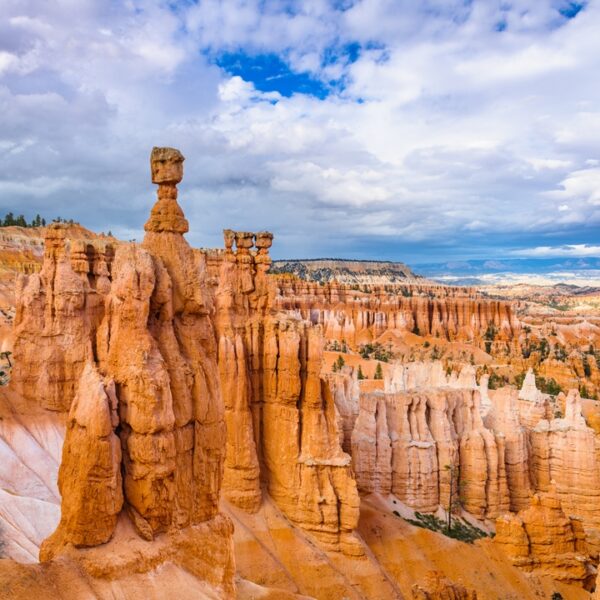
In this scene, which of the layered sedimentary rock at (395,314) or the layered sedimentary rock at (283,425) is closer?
the layered sedimentary rock at (283,425)

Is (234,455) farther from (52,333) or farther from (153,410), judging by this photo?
(153,410)

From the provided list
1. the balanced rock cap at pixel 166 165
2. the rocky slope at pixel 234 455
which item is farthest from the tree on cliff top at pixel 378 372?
the balanced rock cap at pixel 166 165

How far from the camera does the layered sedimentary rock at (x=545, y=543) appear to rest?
2559cm

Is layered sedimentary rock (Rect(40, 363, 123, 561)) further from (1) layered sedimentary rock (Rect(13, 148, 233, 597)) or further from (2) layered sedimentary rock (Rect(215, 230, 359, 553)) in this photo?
(2) layered sedimentary rock (Rect(215, 230, 359, 553))

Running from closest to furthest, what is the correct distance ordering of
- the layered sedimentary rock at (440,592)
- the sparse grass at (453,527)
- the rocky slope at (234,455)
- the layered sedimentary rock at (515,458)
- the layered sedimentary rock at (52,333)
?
the rocky slope at (234,455), the layered sedimentary rock at (440,592), the layered sedimentary rock at (52,333), the sparse grass at (453,527), the layered sedimentary rock at (515,458)

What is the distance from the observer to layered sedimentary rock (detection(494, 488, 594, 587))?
25594 mm

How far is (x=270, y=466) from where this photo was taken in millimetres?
24078

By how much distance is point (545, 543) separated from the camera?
84.4ft

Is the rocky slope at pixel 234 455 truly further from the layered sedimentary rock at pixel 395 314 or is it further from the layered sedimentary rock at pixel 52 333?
the layered sedimentary rock at pixel 395 314

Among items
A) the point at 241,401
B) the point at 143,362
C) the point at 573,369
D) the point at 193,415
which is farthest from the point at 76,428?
the point at 573,369

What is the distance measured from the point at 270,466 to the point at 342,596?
583 centimetres

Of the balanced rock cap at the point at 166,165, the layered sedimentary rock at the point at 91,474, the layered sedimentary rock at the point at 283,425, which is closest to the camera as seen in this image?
the layered sedimentary rock at the point at 91,474

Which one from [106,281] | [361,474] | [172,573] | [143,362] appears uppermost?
[106,281]

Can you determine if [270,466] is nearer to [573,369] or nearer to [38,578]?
[38,578]
